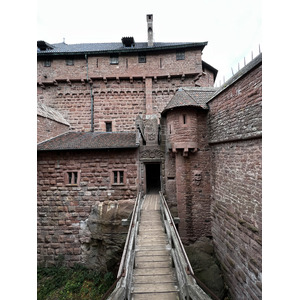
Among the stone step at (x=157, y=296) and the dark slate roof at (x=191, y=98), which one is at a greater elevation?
the dark slate roof at (x=191, y=98)

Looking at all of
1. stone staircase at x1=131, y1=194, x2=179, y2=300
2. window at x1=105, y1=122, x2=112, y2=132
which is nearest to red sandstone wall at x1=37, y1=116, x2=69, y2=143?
window at x1=105, y1=122, x2=112, y2=132

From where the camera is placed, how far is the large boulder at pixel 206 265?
6699mm

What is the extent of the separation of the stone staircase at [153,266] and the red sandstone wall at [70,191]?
10.2 ft

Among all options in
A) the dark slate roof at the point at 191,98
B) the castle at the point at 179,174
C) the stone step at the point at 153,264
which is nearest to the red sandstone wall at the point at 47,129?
the castle at the point at 179,174

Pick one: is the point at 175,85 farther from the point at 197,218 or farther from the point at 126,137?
the point at 197,218


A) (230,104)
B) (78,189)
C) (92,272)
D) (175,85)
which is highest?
(175,85)

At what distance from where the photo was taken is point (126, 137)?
378 inches

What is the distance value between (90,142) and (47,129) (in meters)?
3.09

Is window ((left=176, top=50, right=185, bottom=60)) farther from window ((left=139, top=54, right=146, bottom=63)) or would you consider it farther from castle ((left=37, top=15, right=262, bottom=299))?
window ((left=139, top=54, right=146, bottom=63))

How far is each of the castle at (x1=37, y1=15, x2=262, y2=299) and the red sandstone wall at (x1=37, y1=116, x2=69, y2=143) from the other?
0.06 m

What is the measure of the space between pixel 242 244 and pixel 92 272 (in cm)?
753

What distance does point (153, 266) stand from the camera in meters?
4.23

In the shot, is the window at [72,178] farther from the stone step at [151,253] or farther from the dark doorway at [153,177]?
the dark doorway at [153,177]

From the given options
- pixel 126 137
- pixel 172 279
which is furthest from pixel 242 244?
pixel 126 137
